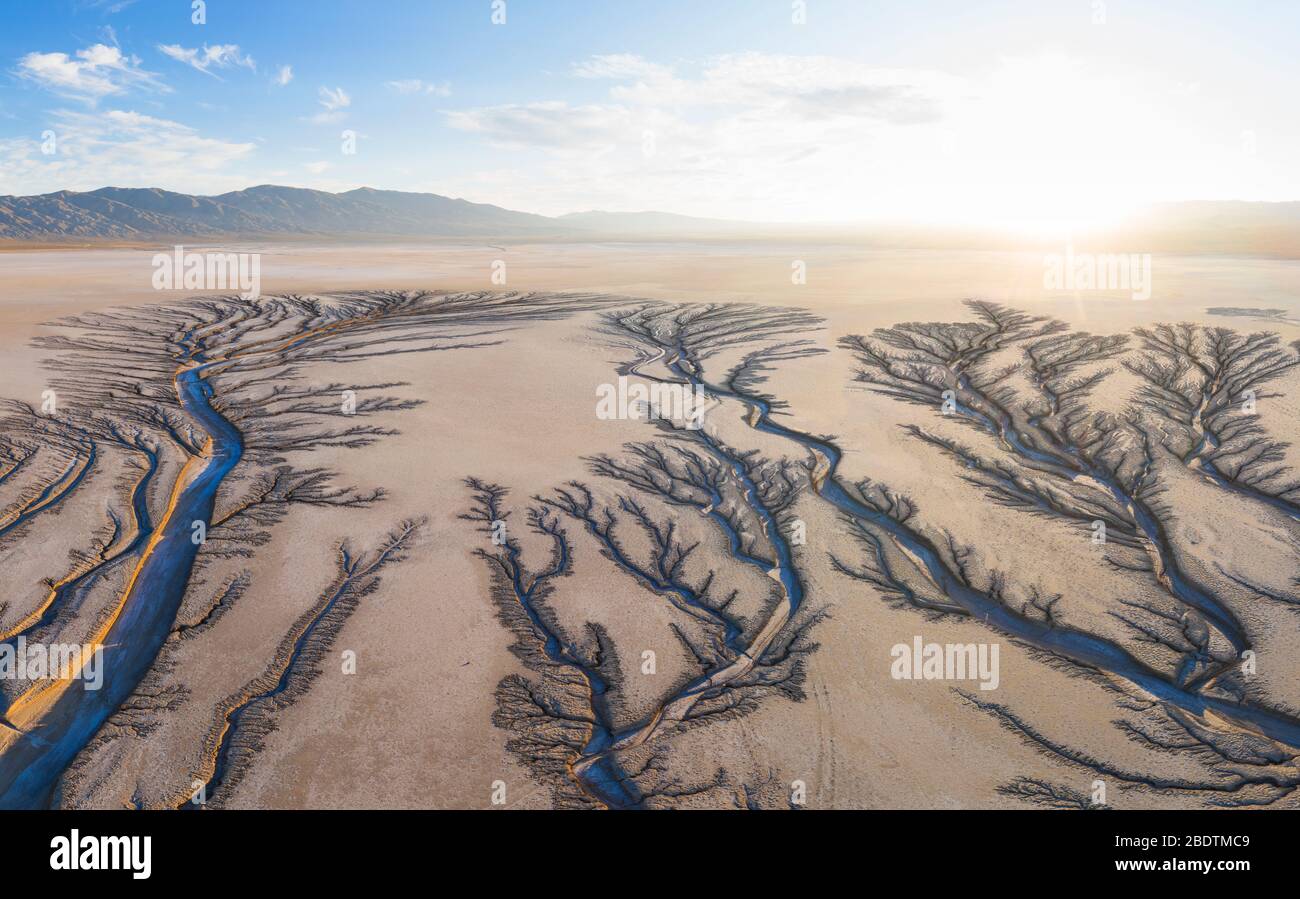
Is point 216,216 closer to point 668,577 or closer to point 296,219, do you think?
point 296,219

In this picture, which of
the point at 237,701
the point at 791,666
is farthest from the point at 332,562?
the point at 791,666

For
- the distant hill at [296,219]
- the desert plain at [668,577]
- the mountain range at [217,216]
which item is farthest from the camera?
the mountain range at [217,216]

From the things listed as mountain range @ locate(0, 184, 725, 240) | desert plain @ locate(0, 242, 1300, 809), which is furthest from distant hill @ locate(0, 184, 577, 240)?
desert plain @ locate(0, 242, 1300, 809)

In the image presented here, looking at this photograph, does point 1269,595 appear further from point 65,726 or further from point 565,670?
point 65,726

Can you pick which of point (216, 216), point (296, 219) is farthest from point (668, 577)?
point (296, 219)

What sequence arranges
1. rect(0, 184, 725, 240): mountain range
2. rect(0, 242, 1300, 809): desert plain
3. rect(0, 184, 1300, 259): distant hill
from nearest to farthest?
rect(0, 242, 1300, 809): desert plain < rect(0, 184, 1300, 259): distant hill < rect(0, 184, 725, 240): mountain range

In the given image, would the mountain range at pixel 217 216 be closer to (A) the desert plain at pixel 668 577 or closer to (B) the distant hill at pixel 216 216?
(B) the distant hill at pixel 216 216

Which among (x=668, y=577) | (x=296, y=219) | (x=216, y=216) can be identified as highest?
(x=296, y=219)

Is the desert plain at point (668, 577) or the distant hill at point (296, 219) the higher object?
the distant hill at point (296, 219)

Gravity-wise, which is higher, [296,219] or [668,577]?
[296,219]

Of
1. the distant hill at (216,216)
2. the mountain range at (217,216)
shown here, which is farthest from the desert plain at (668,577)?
the distant hill at (216,216)

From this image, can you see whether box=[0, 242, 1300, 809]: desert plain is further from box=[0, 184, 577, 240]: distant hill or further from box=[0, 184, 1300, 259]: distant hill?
box=[0, 184, 577, 240]: distant hill
